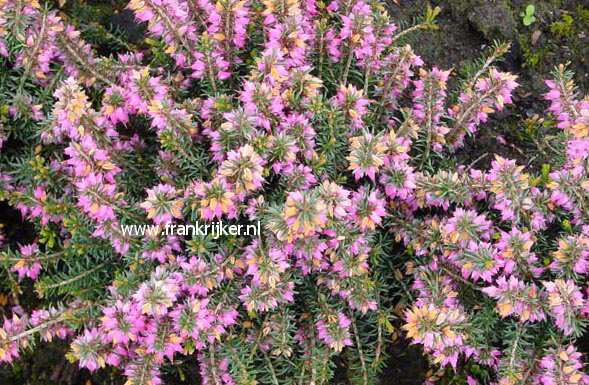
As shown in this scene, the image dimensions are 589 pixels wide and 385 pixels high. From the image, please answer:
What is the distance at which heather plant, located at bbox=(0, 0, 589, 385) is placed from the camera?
2502mm

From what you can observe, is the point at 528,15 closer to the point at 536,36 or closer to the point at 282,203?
the point at 536,36

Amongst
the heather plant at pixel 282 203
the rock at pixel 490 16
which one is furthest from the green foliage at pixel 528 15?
the heather plant at pixel 282 203

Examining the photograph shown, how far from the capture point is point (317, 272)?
9.72 ft

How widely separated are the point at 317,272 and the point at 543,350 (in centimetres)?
113

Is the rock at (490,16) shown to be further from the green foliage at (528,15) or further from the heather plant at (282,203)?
the heather plant at (282,203)

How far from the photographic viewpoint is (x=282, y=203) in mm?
2627

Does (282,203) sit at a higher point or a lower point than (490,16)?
lower

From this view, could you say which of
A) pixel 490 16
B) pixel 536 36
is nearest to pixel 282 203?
pixel 490 16

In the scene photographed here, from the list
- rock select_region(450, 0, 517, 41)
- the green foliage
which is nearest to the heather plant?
rock select_region(450, 0, 517, 41)

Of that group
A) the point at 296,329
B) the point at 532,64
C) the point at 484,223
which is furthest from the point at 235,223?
the point at 532,64

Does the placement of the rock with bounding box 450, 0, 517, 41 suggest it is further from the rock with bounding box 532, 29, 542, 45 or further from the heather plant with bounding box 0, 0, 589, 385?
the heather plant with bounding box 0, 0, 589, 385

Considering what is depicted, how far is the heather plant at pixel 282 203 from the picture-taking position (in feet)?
8.21

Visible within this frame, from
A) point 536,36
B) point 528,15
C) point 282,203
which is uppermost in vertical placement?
point 528,15

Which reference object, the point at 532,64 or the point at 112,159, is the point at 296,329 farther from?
the point at 532,64
